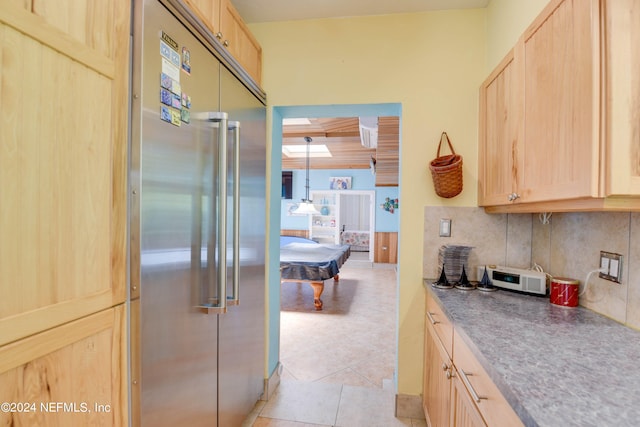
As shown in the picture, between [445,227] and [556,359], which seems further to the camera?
[445,227]

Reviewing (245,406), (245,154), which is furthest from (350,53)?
(245,406)

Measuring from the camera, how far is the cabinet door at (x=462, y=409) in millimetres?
1002

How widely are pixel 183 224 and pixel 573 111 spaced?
4.74 feet

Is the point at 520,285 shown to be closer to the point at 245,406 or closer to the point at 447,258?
the point at 447,258

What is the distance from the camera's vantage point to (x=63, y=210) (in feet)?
2.49

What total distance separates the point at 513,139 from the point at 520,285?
81cm

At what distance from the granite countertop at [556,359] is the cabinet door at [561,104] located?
19.8 inches

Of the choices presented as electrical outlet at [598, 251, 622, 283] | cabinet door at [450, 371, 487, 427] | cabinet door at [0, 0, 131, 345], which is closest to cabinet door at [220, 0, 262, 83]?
cabinet door at [0, 0, 131, 345]

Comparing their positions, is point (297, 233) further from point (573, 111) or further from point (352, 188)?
point (573, 111)

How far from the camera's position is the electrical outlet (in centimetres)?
122

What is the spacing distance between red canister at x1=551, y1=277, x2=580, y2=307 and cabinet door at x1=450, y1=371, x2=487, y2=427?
661mm

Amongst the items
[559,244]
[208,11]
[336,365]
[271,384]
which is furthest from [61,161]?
[336,365]

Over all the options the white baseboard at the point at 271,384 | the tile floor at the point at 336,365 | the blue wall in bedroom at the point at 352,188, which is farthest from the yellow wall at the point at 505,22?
the blue wall in bedroom at the point at 352,188

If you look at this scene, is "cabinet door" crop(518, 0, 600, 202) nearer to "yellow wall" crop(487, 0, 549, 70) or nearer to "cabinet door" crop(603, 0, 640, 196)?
"cabinet door" crop(603, 0, 640, 196)
